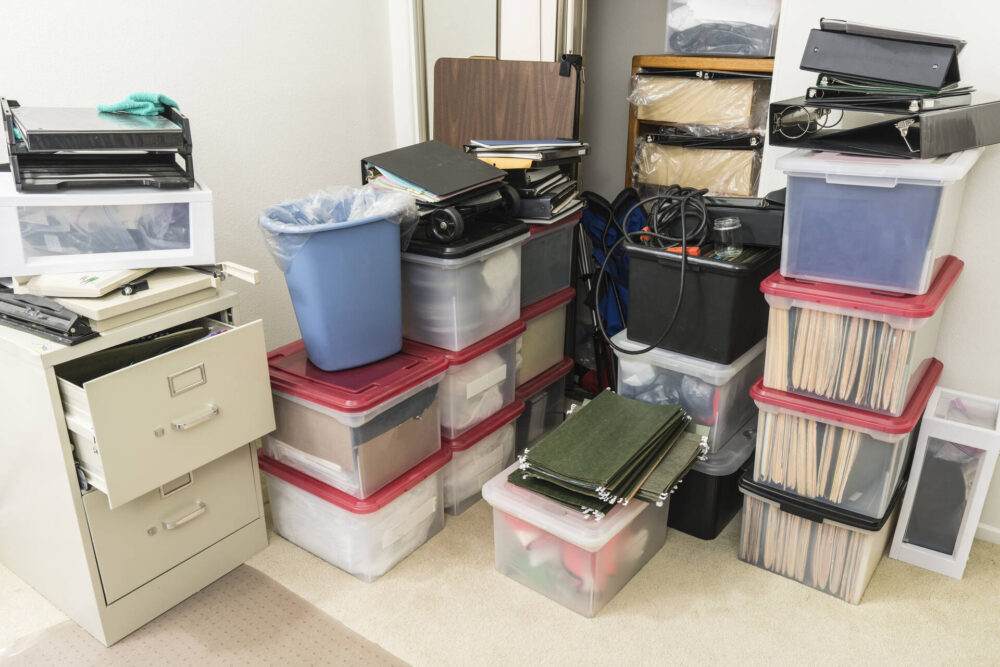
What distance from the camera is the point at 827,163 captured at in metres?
1.49

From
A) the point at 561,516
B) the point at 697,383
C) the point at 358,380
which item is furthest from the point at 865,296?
the point at 358,380

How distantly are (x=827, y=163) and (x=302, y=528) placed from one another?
1.48 meters

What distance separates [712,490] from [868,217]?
0.77 metres

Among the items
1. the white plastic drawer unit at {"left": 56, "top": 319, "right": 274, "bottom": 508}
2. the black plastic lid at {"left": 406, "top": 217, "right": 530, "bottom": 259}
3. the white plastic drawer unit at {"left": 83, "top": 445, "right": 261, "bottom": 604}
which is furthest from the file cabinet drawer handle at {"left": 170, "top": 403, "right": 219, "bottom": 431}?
the black plastic lid at {"left": 406, "top": 217, "right": 530, "bottom": 259}

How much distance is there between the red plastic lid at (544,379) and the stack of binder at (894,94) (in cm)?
99

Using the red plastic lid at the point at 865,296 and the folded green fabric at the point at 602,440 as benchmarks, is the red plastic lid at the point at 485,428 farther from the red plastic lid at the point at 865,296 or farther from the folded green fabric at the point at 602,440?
the red plastic lid at the point at 865,296

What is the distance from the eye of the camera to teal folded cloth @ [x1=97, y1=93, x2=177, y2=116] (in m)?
1.61

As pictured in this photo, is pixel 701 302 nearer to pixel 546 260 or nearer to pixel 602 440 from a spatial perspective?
pixel 602 440

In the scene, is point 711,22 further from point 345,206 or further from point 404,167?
point 345,206

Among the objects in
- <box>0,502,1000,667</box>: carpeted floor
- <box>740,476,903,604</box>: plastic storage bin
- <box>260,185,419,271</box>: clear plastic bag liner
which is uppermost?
<box>260,185,419,271</box>: clear plastic bag liner

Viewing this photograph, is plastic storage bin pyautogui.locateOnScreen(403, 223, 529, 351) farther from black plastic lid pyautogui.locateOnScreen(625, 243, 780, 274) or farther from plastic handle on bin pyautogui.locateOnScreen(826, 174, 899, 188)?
plastic handle on bin pyautogui.locateOnScreen(826, 174, 899, 188)

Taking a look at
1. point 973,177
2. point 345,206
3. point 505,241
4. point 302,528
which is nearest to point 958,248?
point 973,177

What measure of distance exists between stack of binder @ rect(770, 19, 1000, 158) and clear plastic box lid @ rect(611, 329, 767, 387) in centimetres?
53

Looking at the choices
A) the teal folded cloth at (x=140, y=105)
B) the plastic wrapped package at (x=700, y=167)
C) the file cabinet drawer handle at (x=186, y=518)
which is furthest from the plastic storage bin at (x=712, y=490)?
the teal folded cloth at (x=140, y=105)
